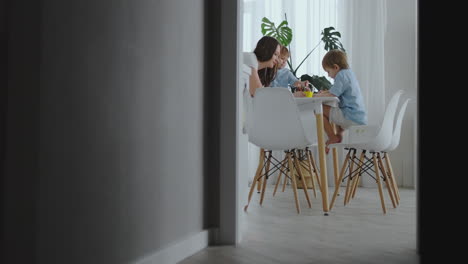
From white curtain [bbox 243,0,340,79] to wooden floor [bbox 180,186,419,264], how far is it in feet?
7.57

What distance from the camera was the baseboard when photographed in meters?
1.45

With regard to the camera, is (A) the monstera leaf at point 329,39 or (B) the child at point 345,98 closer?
(B) the child at point 345,98

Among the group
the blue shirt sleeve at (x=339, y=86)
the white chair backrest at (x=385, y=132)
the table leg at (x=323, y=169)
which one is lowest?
the table leg at (x=323, y=169)

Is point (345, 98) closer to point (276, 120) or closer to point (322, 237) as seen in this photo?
point (276, 120)

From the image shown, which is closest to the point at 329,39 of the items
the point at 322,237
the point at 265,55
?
the point at 265,55

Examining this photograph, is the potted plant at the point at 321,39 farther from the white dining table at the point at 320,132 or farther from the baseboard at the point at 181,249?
the baseboard at the point at 181,249

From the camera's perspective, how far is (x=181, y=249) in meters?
1.63

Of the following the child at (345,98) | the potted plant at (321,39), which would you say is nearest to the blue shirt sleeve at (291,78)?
the potted plant at (321,39)

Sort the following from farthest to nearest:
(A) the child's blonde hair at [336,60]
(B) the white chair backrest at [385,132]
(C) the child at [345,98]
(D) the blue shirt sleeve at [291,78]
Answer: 1. (D) the blue shirt sleeve at [291,78]
2. (A) the child's blonde hair at [336,60]
3. (C) the child at [345,98]
4. (B) the white chair backrest at [385,132]

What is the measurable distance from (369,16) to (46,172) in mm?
4657

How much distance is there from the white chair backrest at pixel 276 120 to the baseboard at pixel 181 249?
1.14m

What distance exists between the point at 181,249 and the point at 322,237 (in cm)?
74

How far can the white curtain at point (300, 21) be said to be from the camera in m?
5.26
